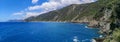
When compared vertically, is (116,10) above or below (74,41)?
above

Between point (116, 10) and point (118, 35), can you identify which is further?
point (116, 10)

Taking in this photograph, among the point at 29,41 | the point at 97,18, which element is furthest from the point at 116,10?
the point at 97,18

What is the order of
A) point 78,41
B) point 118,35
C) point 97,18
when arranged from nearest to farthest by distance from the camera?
1. point 118,35
2. point 78,41
3. point 97,18

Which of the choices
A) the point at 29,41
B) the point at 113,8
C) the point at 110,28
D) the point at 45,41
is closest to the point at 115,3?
the point at 113,8

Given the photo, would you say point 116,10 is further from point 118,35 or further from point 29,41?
point 118,35

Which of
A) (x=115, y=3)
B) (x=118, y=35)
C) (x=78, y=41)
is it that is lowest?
(x=78, y=41)

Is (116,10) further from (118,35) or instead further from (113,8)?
(118,35)

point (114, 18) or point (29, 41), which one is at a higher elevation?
point (114, 18)

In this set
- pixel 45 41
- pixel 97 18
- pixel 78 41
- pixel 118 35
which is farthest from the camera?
pixel 97 18

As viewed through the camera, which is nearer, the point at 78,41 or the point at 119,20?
the point at 78,41
